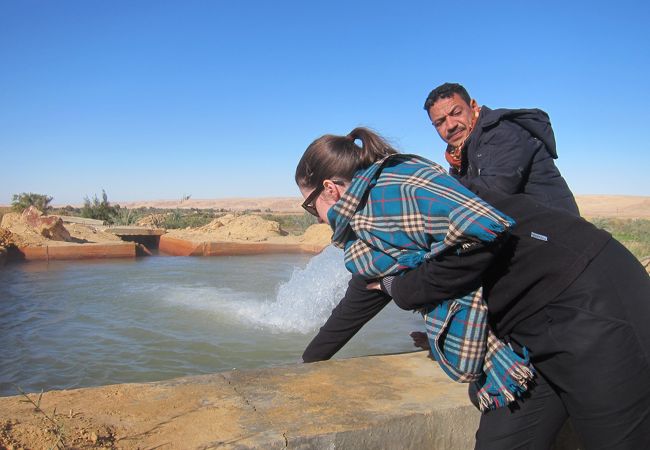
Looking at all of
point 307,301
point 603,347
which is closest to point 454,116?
point 603,347

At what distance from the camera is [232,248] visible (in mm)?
14438

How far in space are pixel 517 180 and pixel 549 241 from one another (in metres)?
0.64

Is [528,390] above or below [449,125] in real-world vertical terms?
below

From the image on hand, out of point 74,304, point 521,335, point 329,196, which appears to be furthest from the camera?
point 74,304

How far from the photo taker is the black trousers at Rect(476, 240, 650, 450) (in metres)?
1.48

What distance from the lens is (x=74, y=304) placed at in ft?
24.7

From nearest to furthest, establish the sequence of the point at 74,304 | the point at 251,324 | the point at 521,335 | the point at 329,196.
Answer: the point at 521,335 → the point at 329,196 → the point at 251,324 → the point at 74,304

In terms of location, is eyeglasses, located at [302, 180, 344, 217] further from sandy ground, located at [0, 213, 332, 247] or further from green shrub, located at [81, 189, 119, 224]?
green shrub, located at [81, 189, 119, 224]

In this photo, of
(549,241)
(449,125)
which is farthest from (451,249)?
(449,125)

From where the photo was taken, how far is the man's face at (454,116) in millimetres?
2668

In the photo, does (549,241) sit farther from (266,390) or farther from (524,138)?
(266,390)

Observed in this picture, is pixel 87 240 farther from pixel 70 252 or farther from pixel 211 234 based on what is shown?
pixel 211 234

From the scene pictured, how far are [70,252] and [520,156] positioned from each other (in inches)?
487

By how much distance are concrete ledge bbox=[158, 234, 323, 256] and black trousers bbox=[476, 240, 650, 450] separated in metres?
13.2
